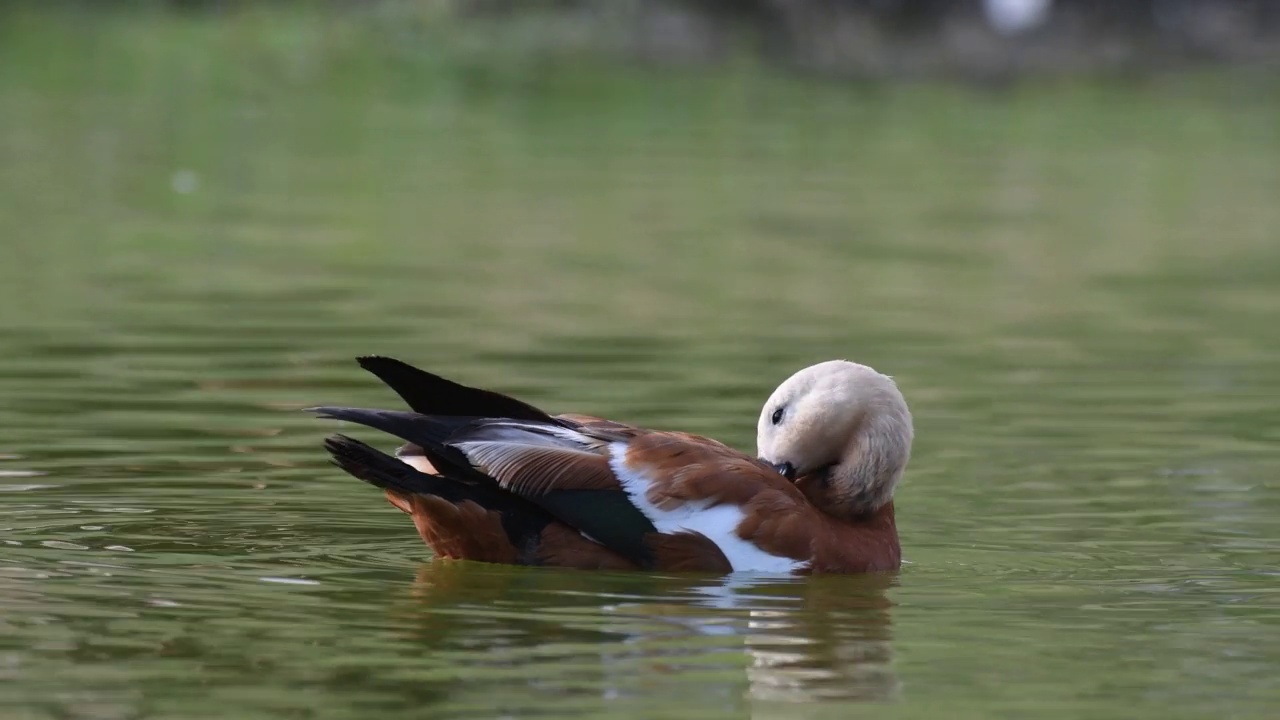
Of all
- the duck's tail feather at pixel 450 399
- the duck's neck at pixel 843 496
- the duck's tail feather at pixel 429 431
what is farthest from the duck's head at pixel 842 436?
the duck's tail feather at pixel 429 431

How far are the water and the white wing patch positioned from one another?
130mm

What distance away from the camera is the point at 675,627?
22.3 feet

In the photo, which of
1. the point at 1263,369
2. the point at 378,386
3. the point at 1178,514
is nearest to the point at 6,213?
the point at 378,386

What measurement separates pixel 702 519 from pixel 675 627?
68cm

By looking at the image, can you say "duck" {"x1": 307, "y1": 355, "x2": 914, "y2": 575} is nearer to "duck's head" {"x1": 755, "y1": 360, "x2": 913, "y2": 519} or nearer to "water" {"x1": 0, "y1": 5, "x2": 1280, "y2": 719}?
"duck's head" {"x1": 755, "y1": 360, "x2": 913, "y2": 519}

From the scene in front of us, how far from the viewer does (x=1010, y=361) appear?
1262 centimetres

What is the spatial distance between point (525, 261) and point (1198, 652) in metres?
10.1

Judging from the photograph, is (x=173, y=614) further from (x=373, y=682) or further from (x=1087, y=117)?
(x=1087, y=117)

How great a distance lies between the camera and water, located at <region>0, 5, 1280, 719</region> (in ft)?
21.0

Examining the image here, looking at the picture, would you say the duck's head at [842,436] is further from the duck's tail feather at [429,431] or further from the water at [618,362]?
the duck's tail feather at [429,431]

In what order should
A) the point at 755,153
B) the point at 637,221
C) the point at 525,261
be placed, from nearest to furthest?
the point at 525,261 → the point at 637,221 → the point at 755,153

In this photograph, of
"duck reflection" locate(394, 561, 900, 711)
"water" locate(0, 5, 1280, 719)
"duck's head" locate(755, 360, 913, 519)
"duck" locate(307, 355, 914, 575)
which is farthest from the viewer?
"duck's head" locate(755, 360, 913, 519)

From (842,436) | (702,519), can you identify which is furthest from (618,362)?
(702,519)

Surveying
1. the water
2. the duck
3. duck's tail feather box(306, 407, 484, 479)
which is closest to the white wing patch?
the duck
